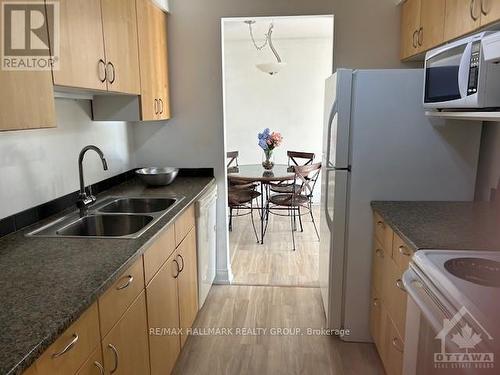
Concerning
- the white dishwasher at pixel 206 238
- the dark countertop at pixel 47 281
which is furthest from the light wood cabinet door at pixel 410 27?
the dark countertop at pixel 47 281

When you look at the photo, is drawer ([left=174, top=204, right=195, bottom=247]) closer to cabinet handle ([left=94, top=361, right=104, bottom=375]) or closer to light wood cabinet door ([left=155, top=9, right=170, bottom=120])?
light wood cabinet door ([left=155, top=9, right=170, bottom=120])

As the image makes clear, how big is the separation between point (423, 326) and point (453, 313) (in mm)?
322

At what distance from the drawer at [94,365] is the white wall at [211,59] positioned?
6.64 feet

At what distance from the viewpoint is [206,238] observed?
2.84 metres

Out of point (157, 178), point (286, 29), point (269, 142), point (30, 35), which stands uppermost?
point (286, 29)

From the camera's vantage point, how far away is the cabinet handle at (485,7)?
1.55 meters

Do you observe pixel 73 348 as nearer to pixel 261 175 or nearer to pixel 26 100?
pixel 26 100

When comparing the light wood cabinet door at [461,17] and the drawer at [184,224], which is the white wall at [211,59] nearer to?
the drawer at [184,224]

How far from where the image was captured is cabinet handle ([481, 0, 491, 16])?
5.10ft

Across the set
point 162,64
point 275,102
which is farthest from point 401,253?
point 275,102

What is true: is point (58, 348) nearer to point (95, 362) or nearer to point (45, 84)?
point (95, 362)

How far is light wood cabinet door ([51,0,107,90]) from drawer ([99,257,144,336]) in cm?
77

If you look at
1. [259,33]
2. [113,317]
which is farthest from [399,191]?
[259,33]

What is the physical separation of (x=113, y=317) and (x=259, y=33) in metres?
4.36
